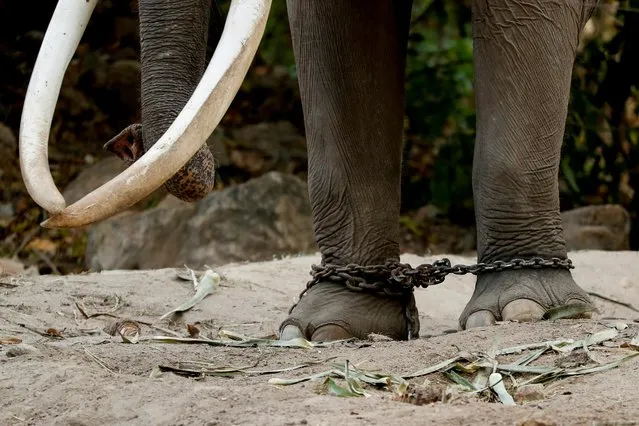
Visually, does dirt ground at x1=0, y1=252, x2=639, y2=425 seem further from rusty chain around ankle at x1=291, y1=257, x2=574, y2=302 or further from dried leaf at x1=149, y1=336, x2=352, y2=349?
rusty chain around ankle at x1=291, y1=257, x2=574, y2=302

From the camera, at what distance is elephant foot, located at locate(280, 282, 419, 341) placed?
3.62 meters

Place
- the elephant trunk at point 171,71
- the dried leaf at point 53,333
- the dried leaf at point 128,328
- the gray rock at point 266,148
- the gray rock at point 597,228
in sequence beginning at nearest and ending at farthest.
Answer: the elephant trunk at point 171,71 → the dried leaf at point 53,333 → the dried leaf at point 128,328 → the gray rock at point 597,228 → the gray rock at point 266,148

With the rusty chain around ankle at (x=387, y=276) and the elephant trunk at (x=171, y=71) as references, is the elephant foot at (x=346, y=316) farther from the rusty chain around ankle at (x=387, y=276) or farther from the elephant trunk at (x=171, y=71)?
the elephant trunk at (x=171, y=71)

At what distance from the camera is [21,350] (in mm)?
2984

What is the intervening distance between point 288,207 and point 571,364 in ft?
15.2

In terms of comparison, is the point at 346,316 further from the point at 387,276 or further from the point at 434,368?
the point at 434,368

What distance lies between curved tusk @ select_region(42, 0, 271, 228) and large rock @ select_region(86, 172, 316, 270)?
4.31 meters

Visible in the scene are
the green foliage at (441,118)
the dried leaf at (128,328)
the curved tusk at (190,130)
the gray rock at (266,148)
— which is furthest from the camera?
the gray rock at (266,148)

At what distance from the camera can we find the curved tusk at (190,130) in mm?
2412

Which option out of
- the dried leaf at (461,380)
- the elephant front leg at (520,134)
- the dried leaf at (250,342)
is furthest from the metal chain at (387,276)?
the dried leaf at (461,380)

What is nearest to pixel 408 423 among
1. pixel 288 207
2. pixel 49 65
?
pixel 49 65

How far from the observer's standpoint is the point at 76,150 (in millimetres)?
8602

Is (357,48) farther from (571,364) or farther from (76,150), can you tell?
(76,150)

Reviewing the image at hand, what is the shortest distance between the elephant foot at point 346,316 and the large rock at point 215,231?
3.22 metres
